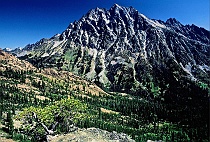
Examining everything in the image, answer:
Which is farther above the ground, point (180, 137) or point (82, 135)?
point (82, 135)

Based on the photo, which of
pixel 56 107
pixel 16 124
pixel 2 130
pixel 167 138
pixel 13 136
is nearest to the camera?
pixel 56 107

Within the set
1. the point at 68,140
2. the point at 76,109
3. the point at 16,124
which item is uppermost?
the point at 76,109

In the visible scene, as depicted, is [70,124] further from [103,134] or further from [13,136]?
[13,136]

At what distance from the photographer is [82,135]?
36.9m

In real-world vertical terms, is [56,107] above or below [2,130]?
above

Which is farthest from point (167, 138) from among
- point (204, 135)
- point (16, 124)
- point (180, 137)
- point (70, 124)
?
point (70, 124)

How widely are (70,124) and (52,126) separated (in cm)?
484

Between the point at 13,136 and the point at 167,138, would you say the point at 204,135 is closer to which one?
the point at 167,138

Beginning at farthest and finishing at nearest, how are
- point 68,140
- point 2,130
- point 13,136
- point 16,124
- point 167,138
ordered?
point 167,138 → point 16,124 → point 2,130 → point 13,136 → point 68,140

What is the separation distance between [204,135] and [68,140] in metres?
178

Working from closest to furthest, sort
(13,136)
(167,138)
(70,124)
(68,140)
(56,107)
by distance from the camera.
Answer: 1. (68,140)
2. (56,107)
3. (70,124)
4. (13,136)
5. (167,138)

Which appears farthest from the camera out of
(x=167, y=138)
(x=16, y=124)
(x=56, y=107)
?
(x=167, y=138)

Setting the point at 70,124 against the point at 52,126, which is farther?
the point at 70,124

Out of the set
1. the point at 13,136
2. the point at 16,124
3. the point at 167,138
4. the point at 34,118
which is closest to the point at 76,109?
the point at 34,118
